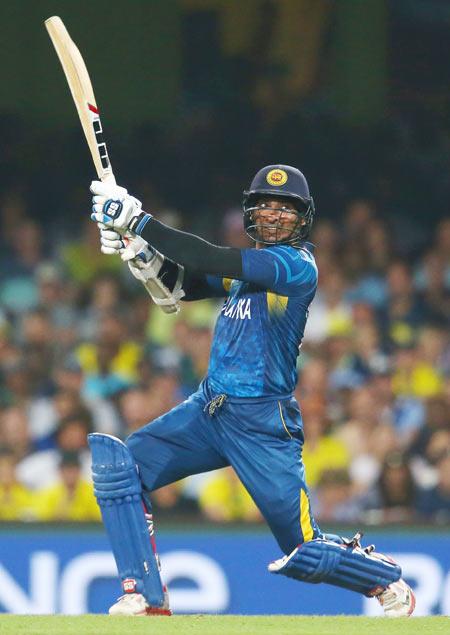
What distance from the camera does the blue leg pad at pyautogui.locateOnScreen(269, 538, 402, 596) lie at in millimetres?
5320

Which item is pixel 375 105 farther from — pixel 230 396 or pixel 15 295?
pixel 230 396

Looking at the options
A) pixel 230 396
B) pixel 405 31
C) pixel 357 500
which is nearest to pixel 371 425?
pixel 357 500

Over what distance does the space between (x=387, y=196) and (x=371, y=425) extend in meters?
2.98

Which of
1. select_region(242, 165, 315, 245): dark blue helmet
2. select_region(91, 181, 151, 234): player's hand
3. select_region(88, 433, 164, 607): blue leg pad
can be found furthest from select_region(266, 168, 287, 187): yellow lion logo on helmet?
select_region(88, 433, 164, 607): blue leg pad

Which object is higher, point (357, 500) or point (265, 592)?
point (357, 500)

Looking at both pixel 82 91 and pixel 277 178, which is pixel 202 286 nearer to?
pixel 277 178

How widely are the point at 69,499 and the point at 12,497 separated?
367 millimetres

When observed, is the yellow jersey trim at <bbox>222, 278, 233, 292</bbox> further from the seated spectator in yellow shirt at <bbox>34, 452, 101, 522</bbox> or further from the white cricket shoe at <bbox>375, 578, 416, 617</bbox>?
the seated spectator in yellow shirt at <bbox>34, 452, 101, 522</bbox>

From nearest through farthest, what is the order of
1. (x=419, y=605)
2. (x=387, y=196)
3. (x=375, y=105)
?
(x=419, y=605), (x=387, y=196), (x=375, y=105)

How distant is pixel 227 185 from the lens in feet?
37.3

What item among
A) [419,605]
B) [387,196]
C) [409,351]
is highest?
[387,196]

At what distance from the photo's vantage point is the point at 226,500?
8.29m

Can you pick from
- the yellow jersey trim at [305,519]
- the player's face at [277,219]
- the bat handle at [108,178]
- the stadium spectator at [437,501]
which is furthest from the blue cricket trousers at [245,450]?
the stadium spectator at [437,501]

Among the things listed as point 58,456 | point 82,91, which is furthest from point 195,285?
point 58,456
